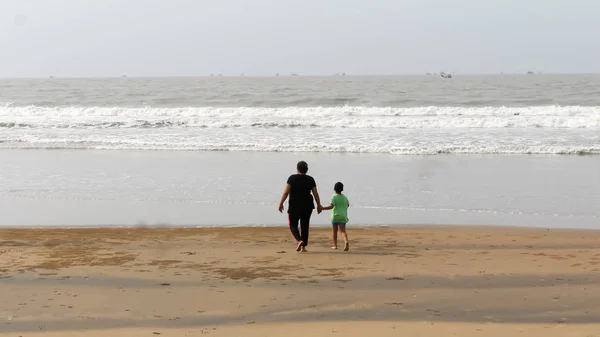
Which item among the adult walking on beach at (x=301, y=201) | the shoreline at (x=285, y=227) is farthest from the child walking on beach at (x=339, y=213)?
the shoreline at (x=285, y=227)

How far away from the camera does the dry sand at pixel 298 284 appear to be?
6.25m

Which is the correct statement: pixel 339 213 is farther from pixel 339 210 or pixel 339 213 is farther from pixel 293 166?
pixel 293 166

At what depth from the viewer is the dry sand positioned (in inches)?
246

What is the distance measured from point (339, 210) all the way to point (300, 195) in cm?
60

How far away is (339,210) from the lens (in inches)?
387

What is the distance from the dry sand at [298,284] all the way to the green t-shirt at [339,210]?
470mm

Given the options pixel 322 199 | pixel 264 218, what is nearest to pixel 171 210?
pixel 264 218

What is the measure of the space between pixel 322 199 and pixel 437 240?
408 cm

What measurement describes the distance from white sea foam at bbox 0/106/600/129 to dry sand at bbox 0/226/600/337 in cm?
2236

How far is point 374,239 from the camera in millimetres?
10586

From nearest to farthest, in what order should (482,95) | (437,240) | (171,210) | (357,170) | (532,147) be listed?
1. (437,240)
2. (171,210)
3. (357,170)
4. (532,147)
5. (482,95)

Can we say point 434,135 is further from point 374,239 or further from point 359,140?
point 374,239

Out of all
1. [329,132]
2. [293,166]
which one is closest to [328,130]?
[329,132]

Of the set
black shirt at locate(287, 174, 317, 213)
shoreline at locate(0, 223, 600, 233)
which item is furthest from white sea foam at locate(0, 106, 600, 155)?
black shirt at locate(287, 174, 317, 213)
